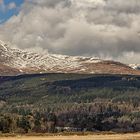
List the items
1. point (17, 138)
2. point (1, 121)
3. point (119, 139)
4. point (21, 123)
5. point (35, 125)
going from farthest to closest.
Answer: point (35, 125), point (21, 123), point (1, 121), point (17, 138), point (119, 139)

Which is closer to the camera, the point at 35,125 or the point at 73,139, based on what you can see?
the point at 73,139

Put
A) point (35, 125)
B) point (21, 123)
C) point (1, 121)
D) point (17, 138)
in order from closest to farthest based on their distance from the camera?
point (17, 138), point (1, 121), point (21, 123), point (35, 125)

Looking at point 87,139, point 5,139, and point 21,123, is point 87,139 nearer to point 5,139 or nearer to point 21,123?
point 5,139

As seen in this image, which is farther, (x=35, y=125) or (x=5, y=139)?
(x=35, y=125)

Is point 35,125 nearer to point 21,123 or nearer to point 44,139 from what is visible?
point 21,123

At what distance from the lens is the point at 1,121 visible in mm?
150375

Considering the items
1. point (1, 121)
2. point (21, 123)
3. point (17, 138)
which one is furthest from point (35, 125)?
point (17, 138)

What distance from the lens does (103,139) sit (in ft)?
254

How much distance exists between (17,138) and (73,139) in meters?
10.1

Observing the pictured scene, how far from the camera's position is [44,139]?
7925cm

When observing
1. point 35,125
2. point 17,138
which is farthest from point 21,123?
point 17,138

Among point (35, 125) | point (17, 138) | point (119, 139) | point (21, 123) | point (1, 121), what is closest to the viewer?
point (119, 139)

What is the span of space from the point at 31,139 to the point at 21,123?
86939mm

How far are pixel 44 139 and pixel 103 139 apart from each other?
9658 millimetres
